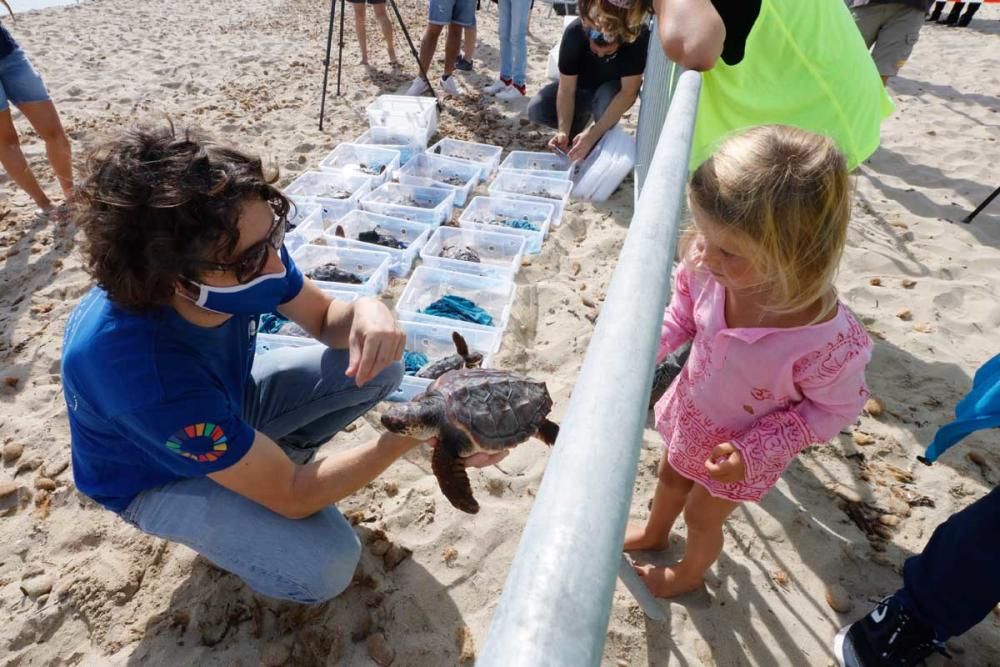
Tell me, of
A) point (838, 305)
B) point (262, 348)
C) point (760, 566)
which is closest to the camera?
point (838, 305)

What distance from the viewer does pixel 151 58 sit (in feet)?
23.7

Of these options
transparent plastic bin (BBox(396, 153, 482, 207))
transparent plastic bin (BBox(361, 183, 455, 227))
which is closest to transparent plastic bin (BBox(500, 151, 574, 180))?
transparent plastic bin (BBox(396, 153, 482, 207))

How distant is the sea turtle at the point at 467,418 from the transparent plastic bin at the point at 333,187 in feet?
8.71

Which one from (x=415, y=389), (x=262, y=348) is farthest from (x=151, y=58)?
(x=415, y=389)

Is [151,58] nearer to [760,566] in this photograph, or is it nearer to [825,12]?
[825,12]

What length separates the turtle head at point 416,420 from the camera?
157 cm

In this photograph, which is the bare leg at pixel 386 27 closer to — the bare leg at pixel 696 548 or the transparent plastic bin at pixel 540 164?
the transparent plastic bin at pixel 540 164

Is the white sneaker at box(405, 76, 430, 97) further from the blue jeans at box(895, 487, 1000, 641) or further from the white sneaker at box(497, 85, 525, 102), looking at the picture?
the blue jeans at box(895, 487, 1000, 641)

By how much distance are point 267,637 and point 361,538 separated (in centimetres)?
42

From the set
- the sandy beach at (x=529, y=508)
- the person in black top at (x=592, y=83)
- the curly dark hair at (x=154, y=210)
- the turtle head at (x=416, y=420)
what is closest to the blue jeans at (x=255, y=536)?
the sandy beach at (x=529, y=508)

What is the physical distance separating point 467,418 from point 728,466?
69cm

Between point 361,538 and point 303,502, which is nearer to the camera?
point 303,502

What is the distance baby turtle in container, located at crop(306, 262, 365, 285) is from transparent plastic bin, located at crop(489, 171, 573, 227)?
1458 mm

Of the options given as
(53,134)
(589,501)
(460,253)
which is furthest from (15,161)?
(589,501)
